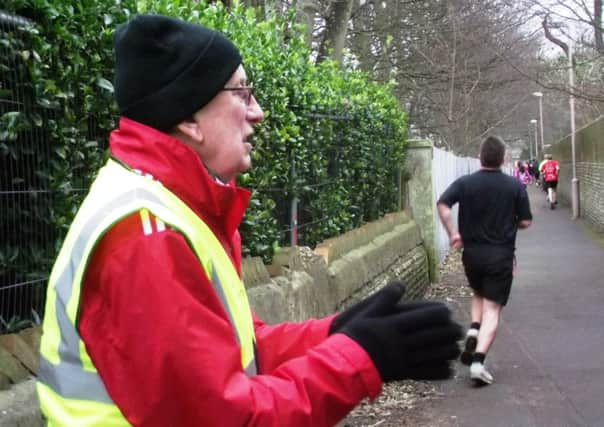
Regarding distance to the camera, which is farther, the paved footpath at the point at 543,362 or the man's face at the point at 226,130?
the paved footpath at the point at 543,362

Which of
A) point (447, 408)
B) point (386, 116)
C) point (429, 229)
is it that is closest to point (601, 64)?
point (429, 229)

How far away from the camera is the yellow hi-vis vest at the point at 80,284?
1.68 m

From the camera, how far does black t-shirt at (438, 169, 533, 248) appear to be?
7.54 metres

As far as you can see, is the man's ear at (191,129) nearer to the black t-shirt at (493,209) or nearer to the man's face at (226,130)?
the man's face at (226,130)

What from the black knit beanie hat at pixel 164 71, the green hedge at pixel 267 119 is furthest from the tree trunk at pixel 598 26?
the black knit beanie hat at pixel 164 71

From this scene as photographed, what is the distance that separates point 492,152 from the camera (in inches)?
304

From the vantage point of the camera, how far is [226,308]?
184 centimetres

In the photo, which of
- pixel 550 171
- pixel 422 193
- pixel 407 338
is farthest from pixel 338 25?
pixel 550 171

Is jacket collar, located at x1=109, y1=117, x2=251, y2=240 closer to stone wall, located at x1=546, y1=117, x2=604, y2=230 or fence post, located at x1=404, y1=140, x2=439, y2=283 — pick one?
fence post, located at x1=404, y1=140, x2=439, y2=283

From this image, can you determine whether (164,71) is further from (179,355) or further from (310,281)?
(310,281)

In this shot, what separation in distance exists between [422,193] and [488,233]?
5.81 m

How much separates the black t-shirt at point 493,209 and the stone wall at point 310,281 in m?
1.11

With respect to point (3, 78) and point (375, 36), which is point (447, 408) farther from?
point (375, 36)

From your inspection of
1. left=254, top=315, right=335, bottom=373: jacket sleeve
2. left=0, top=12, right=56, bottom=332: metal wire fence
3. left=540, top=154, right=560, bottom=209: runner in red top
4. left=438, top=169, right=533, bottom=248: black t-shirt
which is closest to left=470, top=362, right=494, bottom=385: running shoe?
left=438, top=169, right=533, bottom=248: black t-shirt
